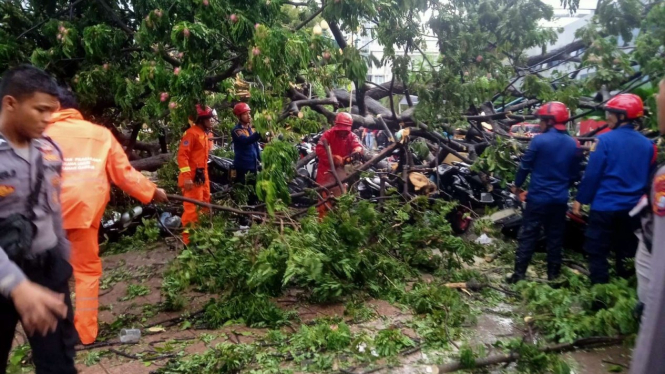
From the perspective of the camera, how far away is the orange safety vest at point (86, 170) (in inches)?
140

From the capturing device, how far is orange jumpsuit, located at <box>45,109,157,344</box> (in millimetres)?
3566

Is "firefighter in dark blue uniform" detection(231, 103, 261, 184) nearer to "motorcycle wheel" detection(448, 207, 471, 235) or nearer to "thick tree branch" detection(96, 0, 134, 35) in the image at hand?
"thick tree branch" detection(96, 0, 134, 35)

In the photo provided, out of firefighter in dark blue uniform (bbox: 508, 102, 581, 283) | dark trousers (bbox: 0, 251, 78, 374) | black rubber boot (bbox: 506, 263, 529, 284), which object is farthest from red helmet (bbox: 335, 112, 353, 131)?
dark trousers (bbox: 0, 251, 78, 374)

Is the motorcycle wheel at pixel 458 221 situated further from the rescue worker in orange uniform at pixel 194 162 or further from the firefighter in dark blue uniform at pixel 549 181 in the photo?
the rescue worker in orange uniform at pixel 194 162

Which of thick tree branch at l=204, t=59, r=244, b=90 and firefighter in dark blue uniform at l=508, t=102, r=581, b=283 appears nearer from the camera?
firefighter in dark blue uniform at l=508, t=102, r=581, b=283

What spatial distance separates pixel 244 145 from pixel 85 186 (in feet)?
11.8

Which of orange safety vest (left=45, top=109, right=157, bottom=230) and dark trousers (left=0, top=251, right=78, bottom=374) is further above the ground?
orange safety vest (left=45, top=109, right=157, bottom=230)

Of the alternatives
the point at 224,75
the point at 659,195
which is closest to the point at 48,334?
the point at 659,195

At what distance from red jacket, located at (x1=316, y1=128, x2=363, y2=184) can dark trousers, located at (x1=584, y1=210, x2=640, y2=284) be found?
120 inches

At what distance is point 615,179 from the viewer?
445cm

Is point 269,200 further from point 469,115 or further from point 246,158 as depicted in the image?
point 469,115

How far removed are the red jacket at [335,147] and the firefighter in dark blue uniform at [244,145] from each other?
2.82 ft

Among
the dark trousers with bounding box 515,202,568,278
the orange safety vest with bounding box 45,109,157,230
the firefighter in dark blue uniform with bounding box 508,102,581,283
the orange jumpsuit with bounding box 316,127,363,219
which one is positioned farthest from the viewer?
the orange jumpsuit with bounding box 316,127,363,219

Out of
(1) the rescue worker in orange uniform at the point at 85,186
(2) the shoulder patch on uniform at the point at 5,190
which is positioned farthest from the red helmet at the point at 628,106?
(2) the shoulder patch on uniform at the point at 5,190
